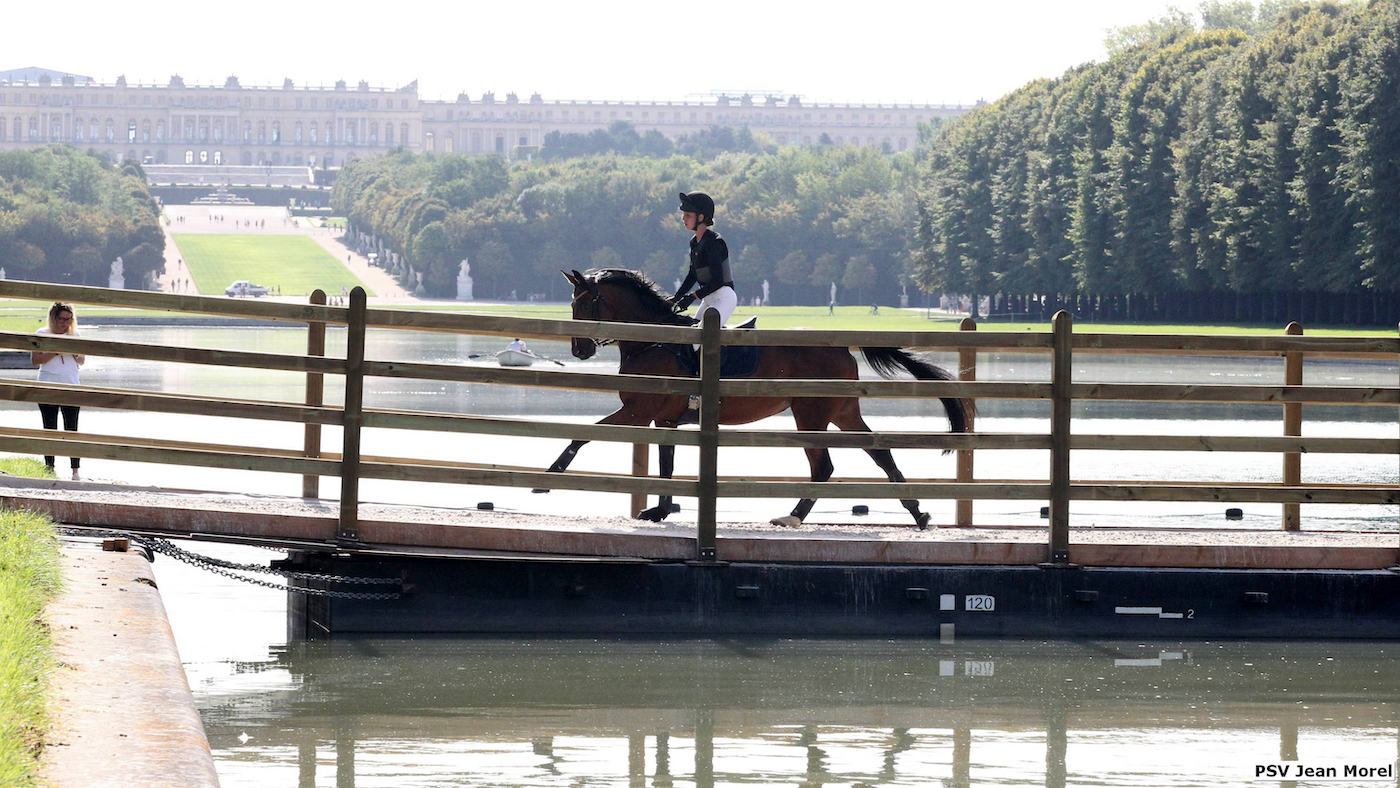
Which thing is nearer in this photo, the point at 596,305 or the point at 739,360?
the point at 739,360

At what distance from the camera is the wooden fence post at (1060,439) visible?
1093 cm

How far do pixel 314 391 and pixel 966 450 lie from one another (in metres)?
4.34

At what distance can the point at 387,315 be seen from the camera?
11336mm

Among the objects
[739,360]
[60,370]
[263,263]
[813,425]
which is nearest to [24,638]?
[739,360]

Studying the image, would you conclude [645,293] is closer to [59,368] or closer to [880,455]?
[880,455]

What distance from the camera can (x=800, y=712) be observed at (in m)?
9.38

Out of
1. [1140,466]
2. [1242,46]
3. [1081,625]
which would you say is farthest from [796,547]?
[1242,46]

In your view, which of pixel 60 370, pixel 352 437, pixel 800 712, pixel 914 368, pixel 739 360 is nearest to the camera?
pixel 800 712

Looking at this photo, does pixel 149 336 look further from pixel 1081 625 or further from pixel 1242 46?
pixel 1081 625

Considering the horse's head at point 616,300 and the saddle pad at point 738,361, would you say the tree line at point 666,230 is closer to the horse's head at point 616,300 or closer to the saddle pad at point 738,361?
the horse's head at point 616,300

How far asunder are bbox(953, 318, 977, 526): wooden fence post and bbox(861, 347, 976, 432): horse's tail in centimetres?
6

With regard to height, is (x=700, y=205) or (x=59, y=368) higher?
(x=700, y=205)

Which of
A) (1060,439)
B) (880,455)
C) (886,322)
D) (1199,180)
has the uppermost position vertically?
(1199,180)

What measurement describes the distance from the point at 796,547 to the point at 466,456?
11446mm
